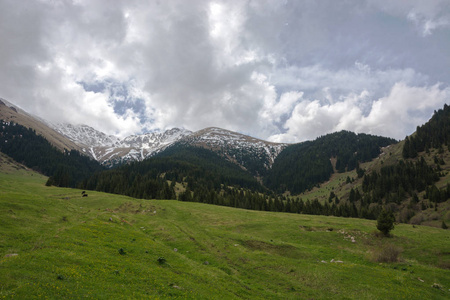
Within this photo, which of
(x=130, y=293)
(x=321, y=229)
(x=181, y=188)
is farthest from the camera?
(x=181, y=188)

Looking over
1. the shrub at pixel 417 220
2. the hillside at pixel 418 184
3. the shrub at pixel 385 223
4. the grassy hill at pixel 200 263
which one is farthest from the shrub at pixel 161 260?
the shrub at pixel 417 220

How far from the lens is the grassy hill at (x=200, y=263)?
1445 cm

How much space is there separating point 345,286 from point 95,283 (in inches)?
920

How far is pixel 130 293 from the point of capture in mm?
14211

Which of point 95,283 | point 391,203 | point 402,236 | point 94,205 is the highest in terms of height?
point 391,203

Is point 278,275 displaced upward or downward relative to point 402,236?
downward

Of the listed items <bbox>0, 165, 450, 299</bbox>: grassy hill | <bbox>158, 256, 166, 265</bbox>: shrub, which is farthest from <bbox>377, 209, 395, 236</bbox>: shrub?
<bbox>158, 256, 166, 265</bbox>: shrub

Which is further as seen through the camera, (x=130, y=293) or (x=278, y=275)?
(x=278, y=275)

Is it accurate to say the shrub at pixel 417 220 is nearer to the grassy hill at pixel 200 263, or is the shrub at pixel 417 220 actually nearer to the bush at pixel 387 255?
the grassy hill at pixel 200 263

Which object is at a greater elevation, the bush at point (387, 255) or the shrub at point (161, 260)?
the bush at point (387, 255)

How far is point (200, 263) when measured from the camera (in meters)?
25.6

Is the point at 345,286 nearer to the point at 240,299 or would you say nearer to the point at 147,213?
the point at 240,299

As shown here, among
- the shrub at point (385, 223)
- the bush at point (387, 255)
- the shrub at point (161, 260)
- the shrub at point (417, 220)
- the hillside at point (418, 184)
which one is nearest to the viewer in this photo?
the shrub at point (161, 260)

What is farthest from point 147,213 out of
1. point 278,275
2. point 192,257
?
point 278,275
